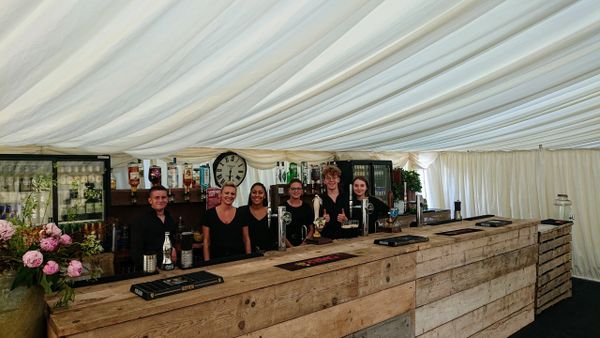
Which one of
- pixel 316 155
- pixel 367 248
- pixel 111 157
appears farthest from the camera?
pixel 316 155

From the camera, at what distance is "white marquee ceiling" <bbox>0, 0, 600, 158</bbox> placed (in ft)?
4.89

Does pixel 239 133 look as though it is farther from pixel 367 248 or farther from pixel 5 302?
pixel 5 302

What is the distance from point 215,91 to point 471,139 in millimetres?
4080

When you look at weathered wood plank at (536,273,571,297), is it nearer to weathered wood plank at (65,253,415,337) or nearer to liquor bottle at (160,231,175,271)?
weathered wood plank at (65,253,415,337)

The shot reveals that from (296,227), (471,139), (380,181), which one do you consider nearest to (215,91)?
(296,227)

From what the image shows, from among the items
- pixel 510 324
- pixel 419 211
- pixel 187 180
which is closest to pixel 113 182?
pixel 187 180

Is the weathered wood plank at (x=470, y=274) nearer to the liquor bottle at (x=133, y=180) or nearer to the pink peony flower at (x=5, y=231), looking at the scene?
the pink peony flower at (x=5, y=231)

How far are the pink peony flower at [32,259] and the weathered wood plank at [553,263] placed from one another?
185 inches

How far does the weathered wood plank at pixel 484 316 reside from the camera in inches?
123

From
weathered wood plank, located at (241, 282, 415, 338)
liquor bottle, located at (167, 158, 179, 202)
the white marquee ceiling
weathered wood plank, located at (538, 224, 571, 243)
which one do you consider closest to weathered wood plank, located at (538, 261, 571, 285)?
weathered wood plank, located at (538, 224, 571, 243)

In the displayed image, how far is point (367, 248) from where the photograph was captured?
9.20ft

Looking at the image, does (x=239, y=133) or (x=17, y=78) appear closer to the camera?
(x=17, y=78)

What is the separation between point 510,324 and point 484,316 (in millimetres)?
544

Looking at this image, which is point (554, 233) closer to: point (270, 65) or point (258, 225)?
point (258, 225)
